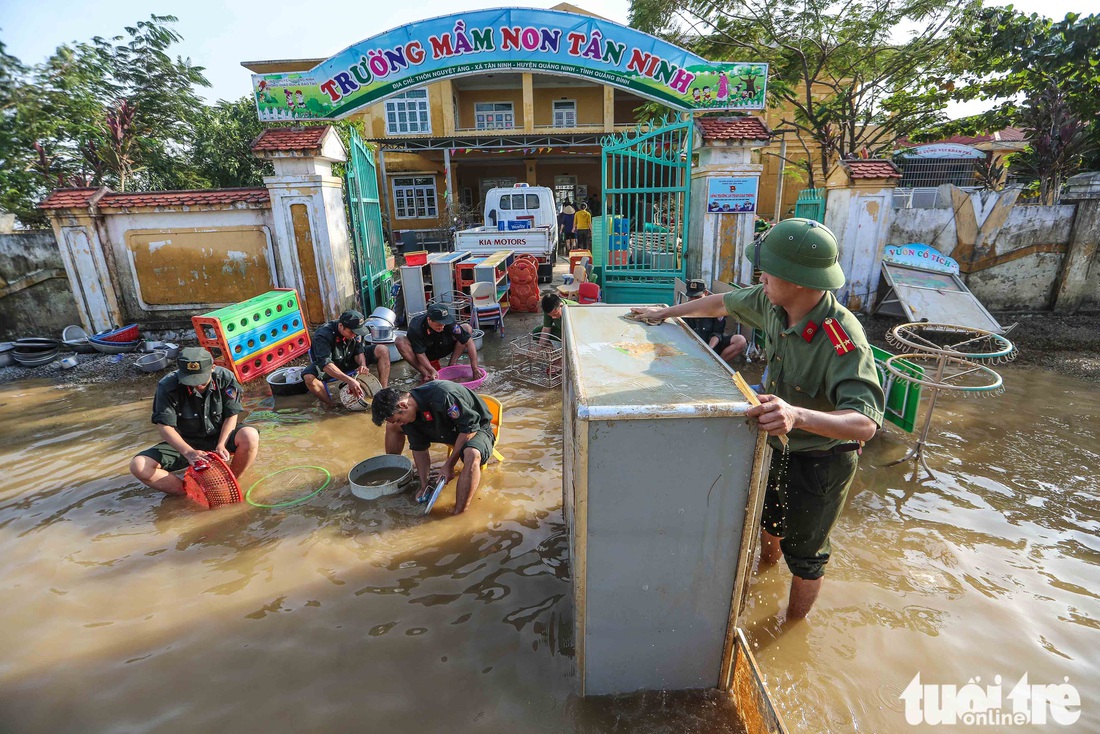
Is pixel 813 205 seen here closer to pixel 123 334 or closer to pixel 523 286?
pixel 523 286

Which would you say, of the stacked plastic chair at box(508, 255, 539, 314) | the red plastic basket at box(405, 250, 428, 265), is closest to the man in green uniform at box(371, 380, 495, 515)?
the red plastic basket at box(405, 250, 428, 265)

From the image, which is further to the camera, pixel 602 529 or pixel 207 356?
pixel 207 356

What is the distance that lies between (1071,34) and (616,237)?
10467 millimetres

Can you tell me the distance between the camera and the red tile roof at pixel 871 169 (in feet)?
24.2

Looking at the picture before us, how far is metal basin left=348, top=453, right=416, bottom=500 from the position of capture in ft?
12.4

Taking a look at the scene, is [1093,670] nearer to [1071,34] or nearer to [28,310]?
[28,310]

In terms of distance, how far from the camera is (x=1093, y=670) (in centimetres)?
242

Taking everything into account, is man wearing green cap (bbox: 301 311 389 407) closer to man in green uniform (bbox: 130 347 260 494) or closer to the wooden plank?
man in green uniform (bbox: 130 347 260 494)

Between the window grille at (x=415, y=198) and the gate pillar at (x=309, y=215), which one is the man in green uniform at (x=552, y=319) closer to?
the gate pillar at (x=309, y=215)

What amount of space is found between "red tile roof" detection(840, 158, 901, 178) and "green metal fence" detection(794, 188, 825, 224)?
518 mm

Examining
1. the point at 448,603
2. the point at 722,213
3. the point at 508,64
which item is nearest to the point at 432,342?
the point at 448,603

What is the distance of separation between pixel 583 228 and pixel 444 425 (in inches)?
516

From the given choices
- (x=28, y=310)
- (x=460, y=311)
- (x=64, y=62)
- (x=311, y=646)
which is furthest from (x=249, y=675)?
(x=64, y=62)

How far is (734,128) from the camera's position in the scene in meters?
7.11
